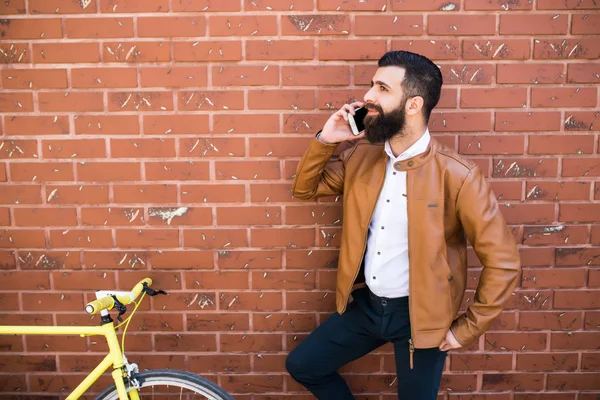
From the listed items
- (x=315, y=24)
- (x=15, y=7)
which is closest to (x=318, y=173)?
(x=315, y=24)

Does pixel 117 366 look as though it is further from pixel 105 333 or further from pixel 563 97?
pixel 563 97

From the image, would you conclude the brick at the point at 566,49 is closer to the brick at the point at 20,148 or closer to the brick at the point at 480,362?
the brick at the point at 480,362

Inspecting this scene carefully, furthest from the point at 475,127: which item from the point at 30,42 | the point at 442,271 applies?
the point at 30,42

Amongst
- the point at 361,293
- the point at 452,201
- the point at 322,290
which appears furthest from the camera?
the point at 322,290

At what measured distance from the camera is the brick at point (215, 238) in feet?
9.76

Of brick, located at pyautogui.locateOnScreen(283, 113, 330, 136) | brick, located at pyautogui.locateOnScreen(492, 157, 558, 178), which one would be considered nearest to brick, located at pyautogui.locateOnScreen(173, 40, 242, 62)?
brick, located at pyautogui.locateOnScreen(283, 113, 330, 136)

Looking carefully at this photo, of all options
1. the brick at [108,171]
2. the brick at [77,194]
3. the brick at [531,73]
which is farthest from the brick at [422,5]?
the brick at [77,194]

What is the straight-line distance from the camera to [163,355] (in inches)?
122

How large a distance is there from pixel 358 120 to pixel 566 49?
121cm

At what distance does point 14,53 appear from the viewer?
285cm

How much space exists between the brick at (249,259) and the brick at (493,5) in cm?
165

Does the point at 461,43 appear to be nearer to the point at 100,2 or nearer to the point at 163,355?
the point at 100,2

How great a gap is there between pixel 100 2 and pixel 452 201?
6.76ft

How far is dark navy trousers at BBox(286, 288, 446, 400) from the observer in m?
2.50
